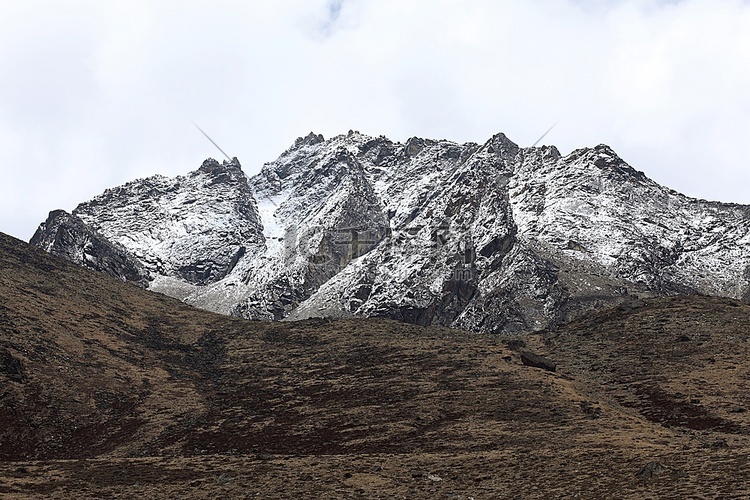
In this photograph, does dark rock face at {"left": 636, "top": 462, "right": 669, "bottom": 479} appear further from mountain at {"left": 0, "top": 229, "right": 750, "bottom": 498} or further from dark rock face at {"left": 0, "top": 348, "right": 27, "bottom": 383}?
dark rock face at {"left": 0, "top": 348, "right": 27, "bottom": 383}

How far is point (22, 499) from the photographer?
1148 inches

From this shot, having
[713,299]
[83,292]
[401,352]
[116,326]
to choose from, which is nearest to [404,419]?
[401,352]

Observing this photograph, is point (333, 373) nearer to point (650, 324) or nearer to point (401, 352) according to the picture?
point (401, 352)

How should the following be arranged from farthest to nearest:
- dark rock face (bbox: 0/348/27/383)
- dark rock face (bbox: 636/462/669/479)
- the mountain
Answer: dark rock face (bbox: 0/348/27/383) → the mountain → dark rock face (bbox: 636/462/669/479)

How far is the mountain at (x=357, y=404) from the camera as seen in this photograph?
31.6m

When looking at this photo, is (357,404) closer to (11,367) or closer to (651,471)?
(11,367)

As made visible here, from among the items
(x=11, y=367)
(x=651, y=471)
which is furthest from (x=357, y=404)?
(x=651, y=471)

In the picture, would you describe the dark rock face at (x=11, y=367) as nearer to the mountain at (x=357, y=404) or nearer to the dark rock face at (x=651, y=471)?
the mountain at (x=357, y=404)

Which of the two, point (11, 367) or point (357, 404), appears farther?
point (11, 367)

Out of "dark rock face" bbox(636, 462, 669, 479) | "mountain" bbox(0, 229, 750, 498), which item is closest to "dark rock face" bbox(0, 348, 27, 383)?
"mountain" bbox(0, 229, 750, 498)

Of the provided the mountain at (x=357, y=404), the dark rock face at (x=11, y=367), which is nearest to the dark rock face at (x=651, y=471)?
the mountain at (x=357, y=404)

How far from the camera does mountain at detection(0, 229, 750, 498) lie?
31.6 meters

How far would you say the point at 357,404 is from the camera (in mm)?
51906

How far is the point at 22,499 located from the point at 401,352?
42.4 m
